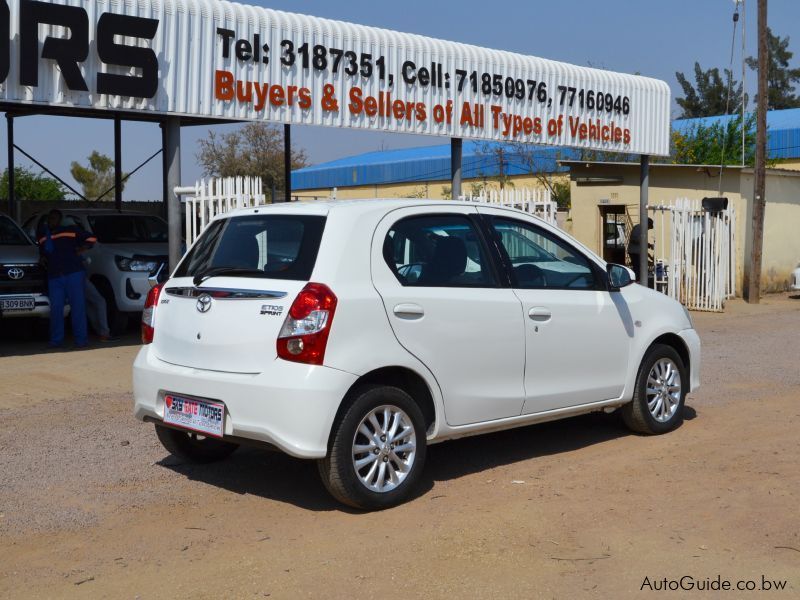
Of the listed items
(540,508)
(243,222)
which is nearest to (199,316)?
(243,222)

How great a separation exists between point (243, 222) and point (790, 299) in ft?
61.9

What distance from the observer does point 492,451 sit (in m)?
7.78

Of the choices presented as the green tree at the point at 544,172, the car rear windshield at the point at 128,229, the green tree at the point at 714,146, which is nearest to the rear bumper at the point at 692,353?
the car rear windshield at the point at 128,229

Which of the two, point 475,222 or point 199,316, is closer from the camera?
point 199,316

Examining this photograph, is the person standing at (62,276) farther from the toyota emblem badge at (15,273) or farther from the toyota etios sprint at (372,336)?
the toyota etios sprint at (372,336)

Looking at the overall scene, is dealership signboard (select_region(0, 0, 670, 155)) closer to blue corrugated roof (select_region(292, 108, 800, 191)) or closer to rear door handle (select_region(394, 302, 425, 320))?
rear door handle (select_region(394, 302, 425, 320))

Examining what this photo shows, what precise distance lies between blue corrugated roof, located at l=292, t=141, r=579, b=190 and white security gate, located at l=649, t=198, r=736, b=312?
17.4 metres

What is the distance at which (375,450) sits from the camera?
242 inches

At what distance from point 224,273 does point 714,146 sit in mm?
31048

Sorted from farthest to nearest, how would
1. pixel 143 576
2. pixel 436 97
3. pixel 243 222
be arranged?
pixel 436 97 → pixel 243 222 → pixel 143 576

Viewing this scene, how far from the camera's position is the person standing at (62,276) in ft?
44.8

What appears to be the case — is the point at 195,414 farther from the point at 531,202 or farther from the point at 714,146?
the point at 714,146

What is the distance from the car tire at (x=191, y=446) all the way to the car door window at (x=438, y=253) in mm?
1810

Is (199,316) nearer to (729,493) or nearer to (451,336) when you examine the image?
(451,336)
